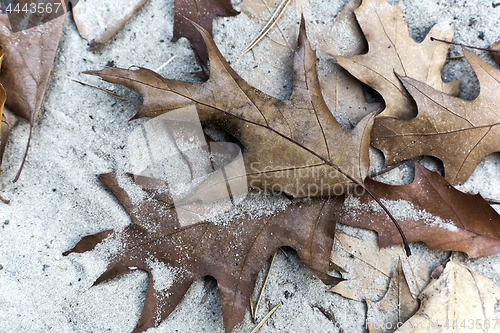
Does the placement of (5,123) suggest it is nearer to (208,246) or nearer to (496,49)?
(208,246)

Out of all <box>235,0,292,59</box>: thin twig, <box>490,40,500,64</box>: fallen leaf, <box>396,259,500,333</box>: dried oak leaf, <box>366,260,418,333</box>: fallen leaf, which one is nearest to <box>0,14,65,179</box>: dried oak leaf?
<box>235,0,292,59</box>: thin twig

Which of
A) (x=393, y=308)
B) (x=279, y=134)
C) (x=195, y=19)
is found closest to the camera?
(x=279, y=134)

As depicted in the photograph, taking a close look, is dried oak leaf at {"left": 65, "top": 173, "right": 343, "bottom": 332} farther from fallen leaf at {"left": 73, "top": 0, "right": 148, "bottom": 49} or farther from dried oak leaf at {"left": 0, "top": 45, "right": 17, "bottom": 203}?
fallen leaf at {"left": 73, "top": 0, "right": 148, "bottom": 49}

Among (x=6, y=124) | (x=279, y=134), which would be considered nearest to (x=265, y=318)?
(x=279, y=134)

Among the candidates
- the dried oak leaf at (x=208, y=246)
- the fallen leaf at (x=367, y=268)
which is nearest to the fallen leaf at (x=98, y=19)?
the dried oak leaf at (x=208, y=246)

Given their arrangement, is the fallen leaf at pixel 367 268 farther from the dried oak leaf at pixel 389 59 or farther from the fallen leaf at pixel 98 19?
the fallen leaf at pixel 98 19

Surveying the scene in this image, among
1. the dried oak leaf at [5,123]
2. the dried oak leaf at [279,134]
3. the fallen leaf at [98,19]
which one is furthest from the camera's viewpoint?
the fallen leaf at [98,19]
